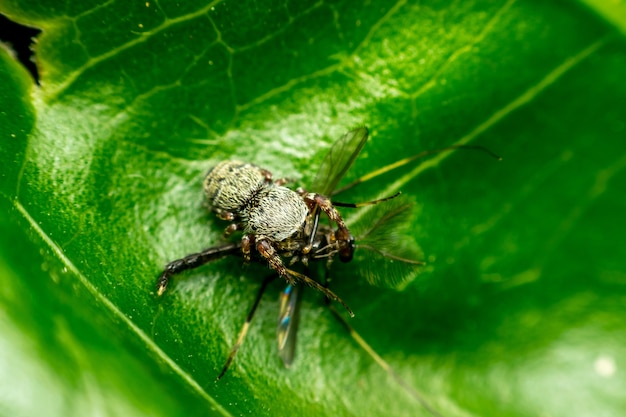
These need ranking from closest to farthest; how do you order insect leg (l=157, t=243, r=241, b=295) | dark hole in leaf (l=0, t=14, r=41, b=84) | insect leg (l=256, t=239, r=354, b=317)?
dark hole in leaf (l=0, t=14, r=41, b=84) < insect leg (l=157, t=243, r=241, b=295) < insect leg (l=256, t=239, r=354, b=317)

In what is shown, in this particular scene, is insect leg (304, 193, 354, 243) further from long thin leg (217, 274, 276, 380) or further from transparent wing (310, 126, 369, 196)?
long thin leg (217, 274, 276, 380)

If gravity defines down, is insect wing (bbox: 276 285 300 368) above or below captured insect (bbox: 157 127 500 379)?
below

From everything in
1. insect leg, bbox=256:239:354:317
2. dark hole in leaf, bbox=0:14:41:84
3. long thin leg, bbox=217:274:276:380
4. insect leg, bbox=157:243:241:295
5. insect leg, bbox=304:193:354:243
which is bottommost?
long thin leg, bbox=217:274:276:380

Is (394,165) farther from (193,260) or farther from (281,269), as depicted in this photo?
(193,260)

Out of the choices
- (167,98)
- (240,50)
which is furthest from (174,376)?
(240,50)

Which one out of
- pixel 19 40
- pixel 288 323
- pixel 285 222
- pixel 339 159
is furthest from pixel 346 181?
pixel 19 40

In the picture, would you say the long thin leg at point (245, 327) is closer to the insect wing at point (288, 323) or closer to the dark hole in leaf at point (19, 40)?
the insect wing at point (288, 323)

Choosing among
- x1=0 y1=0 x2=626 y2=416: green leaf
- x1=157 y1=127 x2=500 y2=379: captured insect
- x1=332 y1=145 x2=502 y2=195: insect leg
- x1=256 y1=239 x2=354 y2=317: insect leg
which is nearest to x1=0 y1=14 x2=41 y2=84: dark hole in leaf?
x1=0 y1=0 x2=626 y2=416: green leaf
